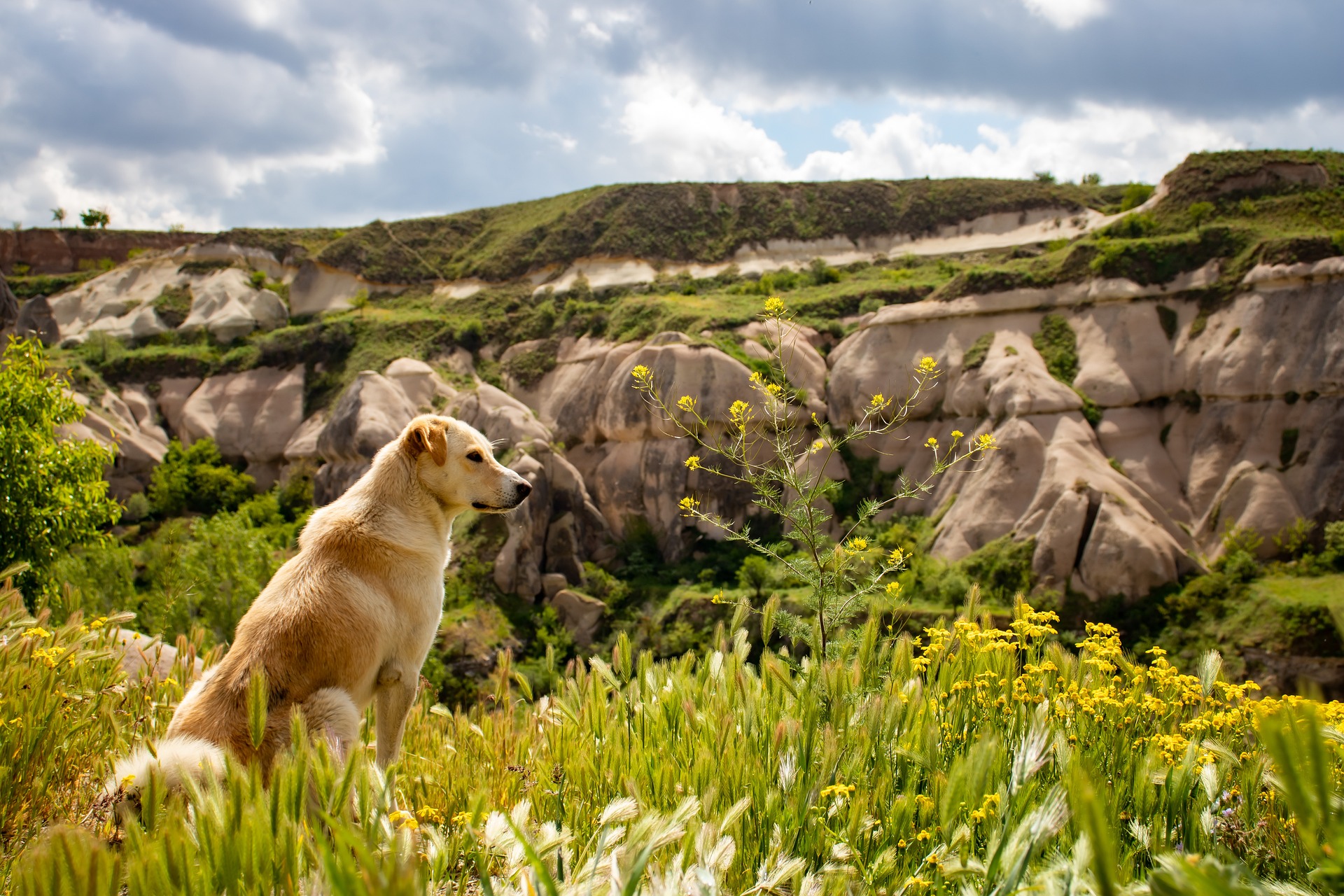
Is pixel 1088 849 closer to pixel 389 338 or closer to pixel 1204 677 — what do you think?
pixel 1204 677

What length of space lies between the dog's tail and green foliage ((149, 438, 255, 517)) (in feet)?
151

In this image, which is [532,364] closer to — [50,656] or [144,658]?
[144,658]

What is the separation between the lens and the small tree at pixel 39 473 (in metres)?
12.2

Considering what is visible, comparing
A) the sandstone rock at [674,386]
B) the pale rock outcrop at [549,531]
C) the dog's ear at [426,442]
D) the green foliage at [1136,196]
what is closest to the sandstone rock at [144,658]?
the dog's ear at [426,442]

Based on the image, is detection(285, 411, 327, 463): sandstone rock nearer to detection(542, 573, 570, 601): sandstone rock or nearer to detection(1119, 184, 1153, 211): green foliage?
detection(542, 573, 570, 601): sandstone rock

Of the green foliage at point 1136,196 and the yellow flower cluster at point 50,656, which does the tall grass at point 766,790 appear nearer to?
the yellow flower cluster at point 50,656

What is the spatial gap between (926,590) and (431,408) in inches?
1126

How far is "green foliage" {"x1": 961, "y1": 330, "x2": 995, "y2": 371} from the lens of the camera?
34.2 m

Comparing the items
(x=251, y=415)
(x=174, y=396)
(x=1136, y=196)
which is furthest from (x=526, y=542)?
(x=1136, y=196)

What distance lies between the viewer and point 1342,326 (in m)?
27.8

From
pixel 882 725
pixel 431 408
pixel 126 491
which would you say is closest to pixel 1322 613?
pixel 882 725

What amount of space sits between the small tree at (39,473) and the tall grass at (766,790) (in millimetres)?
10056

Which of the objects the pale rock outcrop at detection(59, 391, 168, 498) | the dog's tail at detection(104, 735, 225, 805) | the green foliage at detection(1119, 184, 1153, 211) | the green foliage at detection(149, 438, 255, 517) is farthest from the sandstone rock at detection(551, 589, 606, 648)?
the green foliage at detection(1119, 184, 1153, 211)

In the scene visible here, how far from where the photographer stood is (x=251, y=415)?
5028 cm
